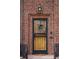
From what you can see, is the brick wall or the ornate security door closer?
the brick wall

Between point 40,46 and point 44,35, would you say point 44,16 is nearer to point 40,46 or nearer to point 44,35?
point 44,35

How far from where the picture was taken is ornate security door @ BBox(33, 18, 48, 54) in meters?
10.9

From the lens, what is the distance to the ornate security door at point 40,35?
35.8 ft

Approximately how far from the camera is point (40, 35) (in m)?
11.0

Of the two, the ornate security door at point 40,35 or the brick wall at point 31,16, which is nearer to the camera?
the brick wall at point 31,16

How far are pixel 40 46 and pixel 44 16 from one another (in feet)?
6.02

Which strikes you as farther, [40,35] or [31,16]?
[40,35]

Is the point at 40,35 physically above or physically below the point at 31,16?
below

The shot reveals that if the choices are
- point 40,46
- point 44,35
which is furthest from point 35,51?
point 44,35
